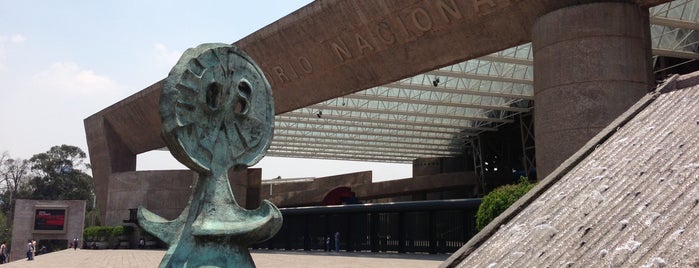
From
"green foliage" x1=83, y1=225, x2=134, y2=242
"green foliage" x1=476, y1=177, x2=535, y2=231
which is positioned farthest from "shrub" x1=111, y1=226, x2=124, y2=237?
"green foliage" x1=476, y1=177, x2=535, y2=231

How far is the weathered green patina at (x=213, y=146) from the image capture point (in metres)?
6.63

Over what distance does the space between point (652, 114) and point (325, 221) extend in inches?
1097

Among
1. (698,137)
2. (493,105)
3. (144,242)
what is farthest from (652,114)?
(144,242)

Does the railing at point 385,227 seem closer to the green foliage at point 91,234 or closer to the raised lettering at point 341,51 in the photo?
the raised lettering at point 341,51

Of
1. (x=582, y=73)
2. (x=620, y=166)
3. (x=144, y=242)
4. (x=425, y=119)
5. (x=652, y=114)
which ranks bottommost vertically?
(x=144, y=242)

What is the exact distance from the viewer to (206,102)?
6.95 meters

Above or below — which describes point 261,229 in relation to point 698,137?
below

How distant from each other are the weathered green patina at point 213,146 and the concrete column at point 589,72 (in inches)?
384

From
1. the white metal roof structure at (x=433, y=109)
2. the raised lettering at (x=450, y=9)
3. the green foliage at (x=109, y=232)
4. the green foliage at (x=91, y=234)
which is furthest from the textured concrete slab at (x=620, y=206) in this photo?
the green foliage at (x=91, y=234)

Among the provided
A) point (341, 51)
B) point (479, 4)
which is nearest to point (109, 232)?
point (341, 51)

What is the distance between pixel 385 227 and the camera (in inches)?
1185

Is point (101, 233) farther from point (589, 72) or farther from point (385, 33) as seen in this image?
point (589, 72)

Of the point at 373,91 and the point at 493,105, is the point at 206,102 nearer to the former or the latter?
the point at 373,91

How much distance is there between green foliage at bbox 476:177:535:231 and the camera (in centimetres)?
1370
